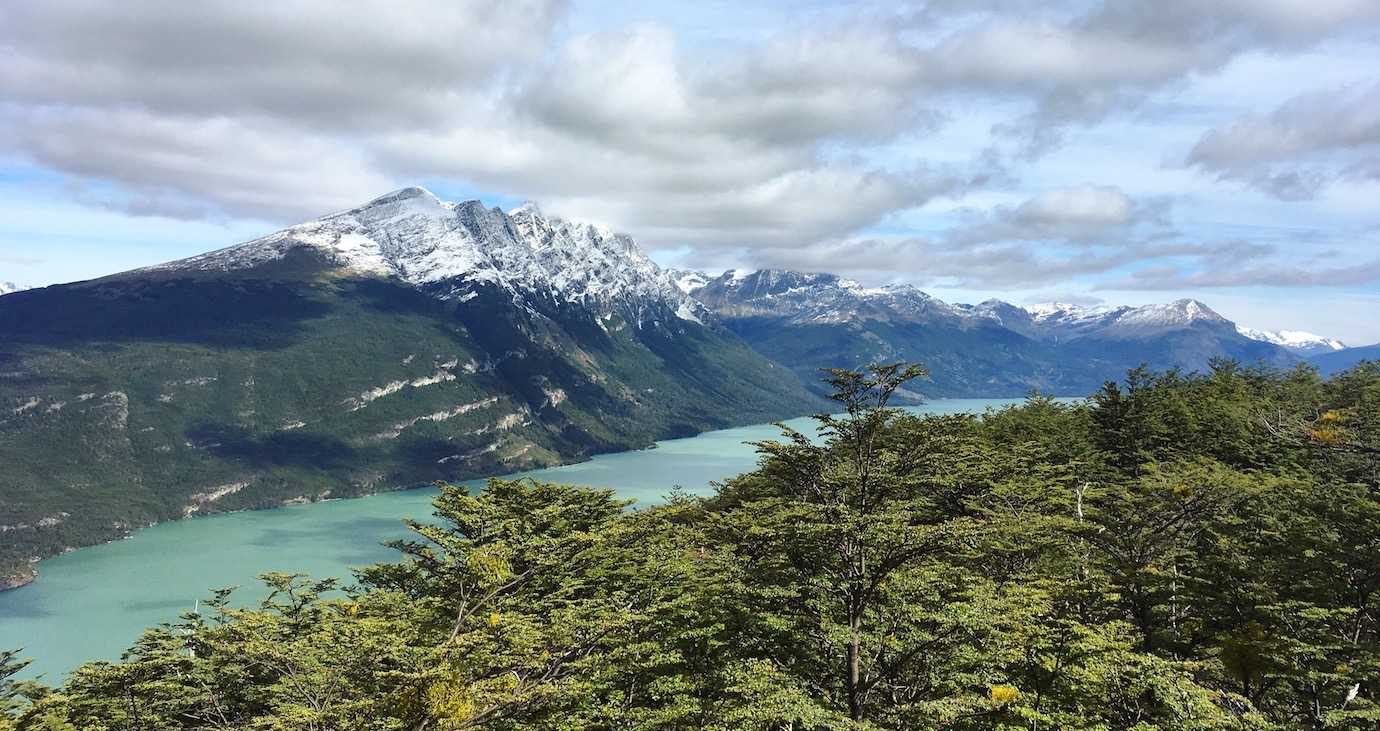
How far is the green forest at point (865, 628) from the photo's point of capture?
21.5 m

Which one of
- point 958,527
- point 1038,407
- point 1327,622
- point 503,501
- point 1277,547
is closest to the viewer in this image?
point 958,527

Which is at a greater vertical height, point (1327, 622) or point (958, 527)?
point (958, 527)

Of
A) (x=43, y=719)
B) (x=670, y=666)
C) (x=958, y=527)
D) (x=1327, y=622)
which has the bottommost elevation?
(x=43, y=719)

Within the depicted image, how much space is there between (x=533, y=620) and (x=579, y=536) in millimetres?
6401

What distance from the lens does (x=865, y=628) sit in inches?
955

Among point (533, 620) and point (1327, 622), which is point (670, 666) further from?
point (1327, 622)

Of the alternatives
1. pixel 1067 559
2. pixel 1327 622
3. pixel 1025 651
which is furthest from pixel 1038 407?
pixel 1025 651

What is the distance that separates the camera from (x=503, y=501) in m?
51.0

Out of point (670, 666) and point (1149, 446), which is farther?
point (1149, 446)

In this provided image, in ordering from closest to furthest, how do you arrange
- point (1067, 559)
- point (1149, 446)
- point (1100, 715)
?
point (1100, 715), point (1067, 559), point (1149, 446)

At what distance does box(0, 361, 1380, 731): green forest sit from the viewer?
21.5m

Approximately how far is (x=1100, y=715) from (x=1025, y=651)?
2.60 meters

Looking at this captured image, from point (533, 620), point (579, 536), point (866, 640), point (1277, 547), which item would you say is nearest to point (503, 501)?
point (579, 536)

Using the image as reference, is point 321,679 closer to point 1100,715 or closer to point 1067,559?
point 1100,715
